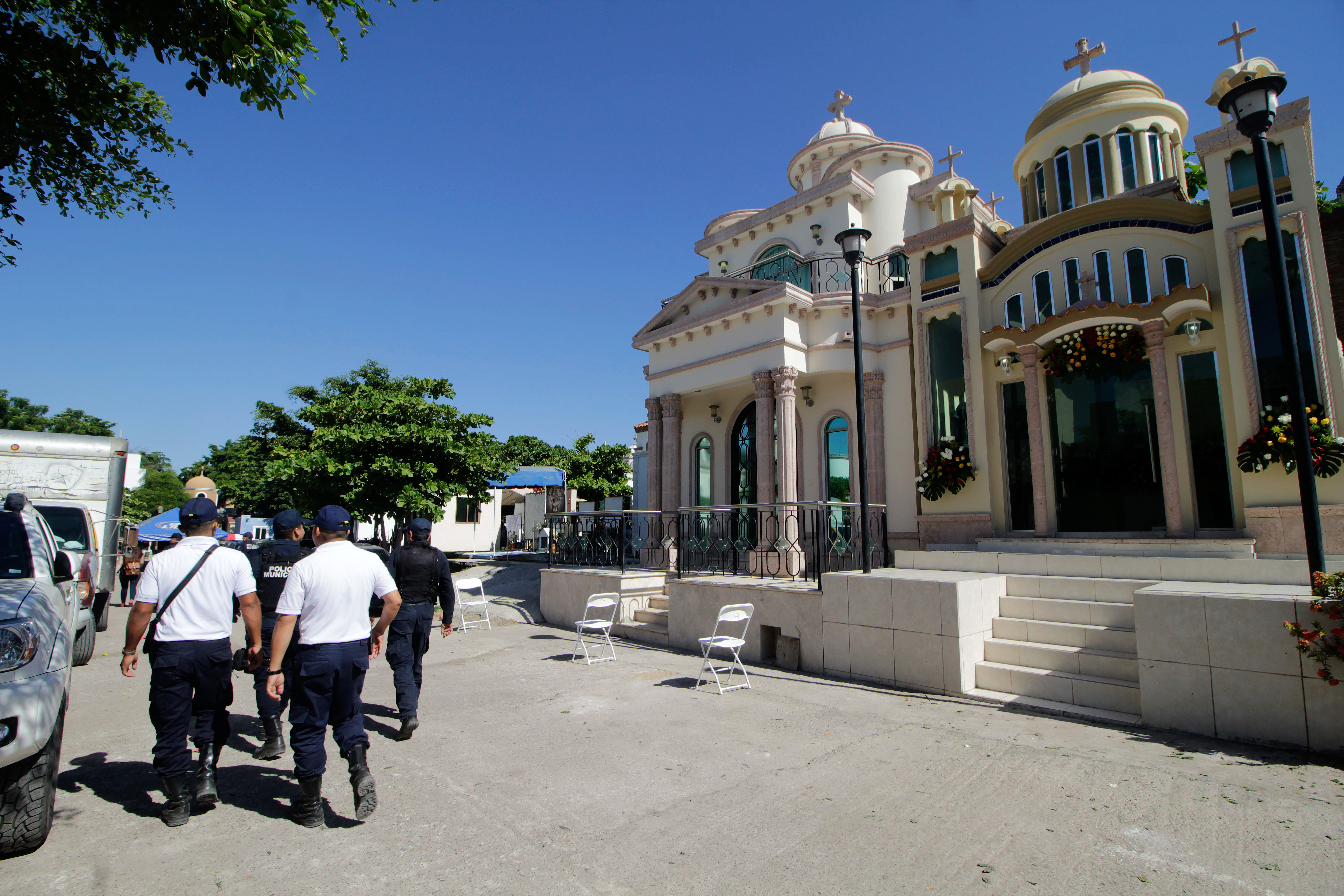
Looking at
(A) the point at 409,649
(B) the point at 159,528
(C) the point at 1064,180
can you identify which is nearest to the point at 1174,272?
(C) the point at 1064,180

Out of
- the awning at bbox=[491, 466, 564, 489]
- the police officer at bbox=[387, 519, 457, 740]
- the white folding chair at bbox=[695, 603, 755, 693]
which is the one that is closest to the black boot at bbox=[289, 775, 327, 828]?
the police officer at bbox=[387, 519, 457, 740]

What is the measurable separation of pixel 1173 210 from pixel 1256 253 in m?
1.20

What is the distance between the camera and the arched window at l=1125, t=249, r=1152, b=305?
9.28 metres

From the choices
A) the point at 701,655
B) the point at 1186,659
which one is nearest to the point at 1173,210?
the point at 1186,659

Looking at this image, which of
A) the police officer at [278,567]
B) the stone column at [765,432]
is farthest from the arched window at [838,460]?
the police officer at [278,567]

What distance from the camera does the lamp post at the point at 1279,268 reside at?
5461 millimetres

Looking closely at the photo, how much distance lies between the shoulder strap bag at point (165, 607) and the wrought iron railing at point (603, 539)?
7735mm

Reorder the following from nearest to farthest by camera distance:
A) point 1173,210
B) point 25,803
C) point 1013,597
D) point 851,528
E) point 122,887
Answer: point 122,887, point 25,803, point 1013,597, point 1173,210, point 851,528

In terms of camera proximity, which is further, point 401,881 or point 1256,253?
point 1256,253

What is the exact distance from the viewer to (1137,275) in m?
9.36

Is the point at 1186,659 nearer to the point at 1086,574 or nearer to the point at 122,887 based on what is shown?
the point at 1086,574

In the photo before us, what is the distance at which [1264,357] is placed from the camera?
8.09 meters

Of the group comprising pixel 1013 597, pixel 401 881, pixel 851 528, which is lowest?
pixel 401 881

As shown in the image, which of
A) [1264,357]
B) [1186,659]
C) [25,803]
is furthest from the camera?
[1264,357]
